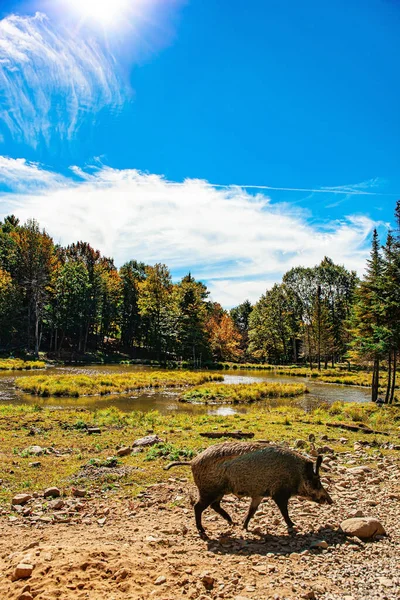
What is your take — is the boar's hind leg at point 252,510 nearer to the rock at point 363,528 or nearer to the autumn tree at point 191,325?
the rock at point 363,528

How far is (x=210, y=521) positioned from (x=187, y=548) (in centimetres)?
139

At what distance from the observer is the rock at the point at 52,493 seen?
8.75 m

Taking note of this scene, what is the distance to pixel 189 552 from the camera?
6059 millimetres

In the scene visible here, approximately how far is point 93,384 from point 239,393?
489 inches

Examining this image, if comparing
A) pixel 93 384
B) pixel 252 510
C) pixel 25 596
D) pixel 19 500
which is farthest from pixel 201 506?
pixel 93 384

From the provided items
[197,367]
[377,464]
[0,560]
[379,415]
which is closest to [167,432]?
[377,464]

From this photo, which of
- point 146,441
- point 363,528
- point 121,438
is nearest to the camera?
point 363,528

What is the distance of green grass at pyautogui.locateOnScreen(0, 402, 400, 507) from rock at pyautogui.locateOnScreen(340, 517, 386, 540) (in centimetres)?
468

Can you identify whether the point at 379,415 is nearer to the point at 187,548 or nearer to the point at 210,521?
the point at 210,521

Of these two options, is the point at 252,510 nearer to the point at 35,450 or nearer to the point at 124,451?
the point at 124,451

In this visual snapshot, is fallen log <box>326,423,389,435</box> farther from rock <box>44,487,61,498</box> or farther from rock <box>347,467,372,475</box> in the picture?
rock <box>44,487,61,498</box>

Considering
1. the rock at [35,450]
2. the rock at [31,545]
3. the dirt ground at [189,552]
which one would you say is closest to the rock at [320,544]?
the dirt ground at [189,552]

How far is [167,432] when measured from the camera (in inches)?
624

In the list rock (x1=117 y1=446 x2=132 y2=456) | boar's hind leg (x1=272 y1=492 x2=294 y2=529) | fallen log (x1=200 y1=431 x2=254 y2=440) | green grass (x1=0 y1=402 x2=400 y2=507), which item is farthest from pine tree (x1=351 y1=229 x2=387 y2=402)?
boar's hind leg (x1=272 y1=492 x2=294 y2=529)
